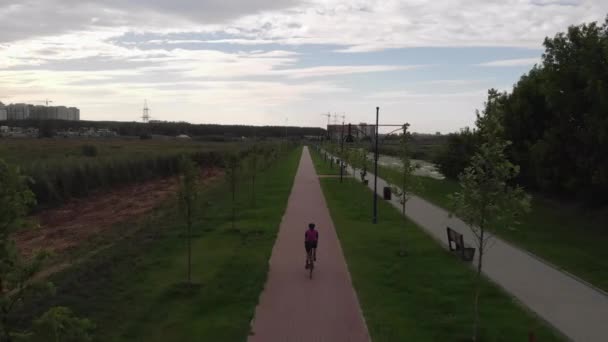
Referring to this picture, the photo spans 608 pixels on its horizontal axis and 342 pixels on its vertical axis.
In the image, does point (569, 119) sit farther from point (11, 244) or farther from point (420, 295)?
point (11, 244)

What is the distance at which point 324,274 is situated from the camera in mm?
13844

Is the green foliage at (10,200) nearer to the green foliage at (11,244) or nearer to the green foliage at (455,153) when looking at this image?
the green foliage at (11,244)

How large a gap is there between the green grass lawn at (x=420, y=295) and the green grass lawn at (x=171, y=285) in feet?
8.39

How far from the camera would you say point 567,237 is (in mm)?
20531

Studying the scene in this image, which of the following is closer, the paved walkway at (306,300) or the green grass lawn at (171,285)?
the paved walkway at (306,300)

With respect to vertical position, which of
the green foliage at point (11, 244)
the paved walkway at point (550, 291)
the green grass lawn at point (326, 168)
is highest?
the green foliage at point (11, 244)

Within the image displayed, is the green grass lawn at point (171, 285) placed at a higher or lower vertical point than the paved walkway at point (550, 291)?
lower

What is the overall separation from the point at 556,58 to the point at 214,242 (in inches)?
712

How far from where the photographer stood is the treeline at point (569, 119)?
21.8m

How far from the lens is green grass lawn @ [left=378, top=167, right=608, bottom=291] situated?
49.9 feet

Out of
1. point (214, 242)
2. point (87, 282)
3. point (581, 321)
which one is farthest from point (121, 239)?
point (581, 321)

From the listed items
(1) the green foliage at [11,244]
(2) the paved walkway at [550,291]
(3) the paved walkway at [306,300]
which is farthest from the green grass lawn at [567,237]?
(1) the green foliage at [11,244]

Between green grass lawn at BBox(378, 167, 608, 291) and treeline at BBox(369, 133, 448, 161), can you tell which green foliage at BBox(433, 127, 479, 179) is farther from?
green grass lawn at BBox(378, 167, 608, 291)

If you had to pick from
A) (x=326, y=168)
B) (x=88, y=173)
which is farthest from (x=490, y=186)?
(x=326, y=168)
